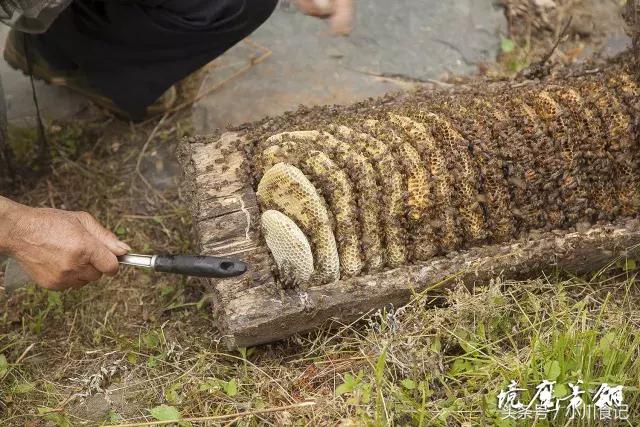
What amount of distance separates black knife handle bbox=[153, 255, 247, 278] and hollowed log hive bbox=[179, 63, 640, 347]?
0.16m

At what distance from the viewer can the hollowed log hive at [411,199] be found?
106 inches

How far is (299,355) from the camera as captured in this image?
2.89 m

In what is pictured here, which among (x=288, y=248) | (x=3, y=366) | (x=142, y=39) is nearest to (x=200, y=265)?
(x=288, y=248)

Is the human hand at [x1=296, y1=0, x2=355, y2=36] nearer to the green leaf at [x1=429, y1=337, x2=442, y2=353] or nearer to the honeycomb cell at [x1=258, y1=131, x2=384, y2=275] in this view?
the honeycomb cell at [x1=258, y1=131, x2=384, y2=275]

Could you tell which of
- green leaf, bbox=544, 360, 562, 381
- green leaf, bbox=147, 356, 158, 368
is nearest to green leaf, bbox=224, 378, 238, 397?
green leaf, bbox=147, 356, 158, 368

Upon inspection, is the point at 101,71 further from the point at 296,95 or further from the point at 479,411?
the point at 479,411

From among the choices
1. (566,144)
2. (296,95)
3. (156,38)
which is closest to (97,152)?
(156,38)

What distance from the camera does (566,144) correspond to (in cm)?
293

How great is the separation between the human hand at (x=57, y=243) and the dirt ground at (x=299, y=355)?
0.49 metres

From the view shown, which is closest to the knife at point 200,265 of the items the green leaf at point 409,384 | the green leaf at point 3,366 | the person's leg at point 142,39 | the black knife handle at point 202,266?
the black knife handle at point 202,266

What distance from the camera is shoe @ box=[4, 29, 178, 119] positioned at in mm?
3752

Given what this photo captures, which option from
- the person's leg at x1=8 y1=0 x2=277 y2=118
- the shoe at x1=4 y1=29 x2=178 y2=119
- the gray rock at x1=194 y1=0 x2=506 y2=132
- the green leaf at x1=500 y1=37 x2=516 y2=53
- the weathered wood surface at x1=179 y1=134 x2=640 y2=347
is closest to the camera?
the weathered wood surface at x1=179 y1=134 x2=640 y2=347

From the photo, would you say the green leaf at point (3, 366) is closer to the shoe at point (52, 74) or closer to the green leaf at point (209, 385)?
the green leaf at point (209, 385)

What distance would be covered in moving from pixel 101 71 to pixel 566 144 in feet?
7.14
